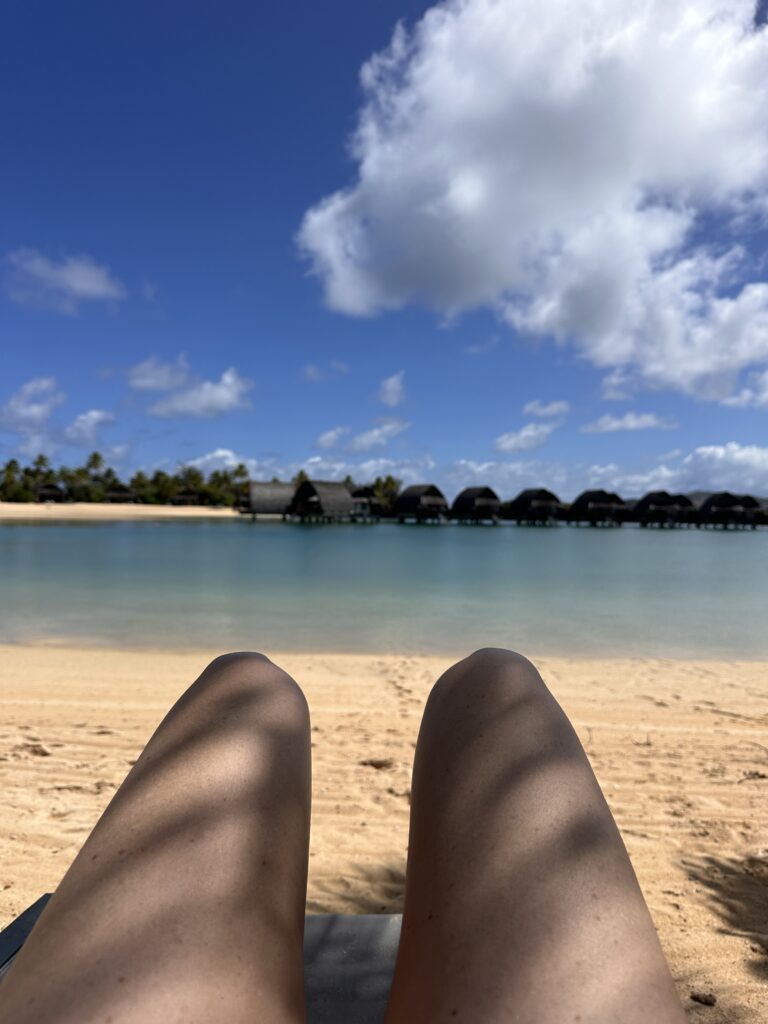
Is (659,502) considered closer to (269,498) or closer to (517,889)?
(269,498)

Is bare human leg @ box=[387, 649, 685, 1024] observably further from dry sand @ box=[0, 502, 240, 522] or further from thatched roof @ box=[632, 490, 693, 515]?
thatched roof @ box=[632, 490, 693, 515]

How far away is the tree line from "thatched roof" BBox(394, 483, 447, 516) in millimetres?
6700

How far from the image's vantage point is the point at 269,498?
55.9 metres

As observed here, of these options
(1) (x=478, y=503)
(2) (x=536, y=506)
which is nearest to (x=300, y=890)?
(1) (x=478, y=503)

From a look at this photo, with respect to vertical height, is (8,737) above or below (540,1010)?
below

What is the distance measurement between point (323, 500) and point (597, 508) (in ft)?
91.8

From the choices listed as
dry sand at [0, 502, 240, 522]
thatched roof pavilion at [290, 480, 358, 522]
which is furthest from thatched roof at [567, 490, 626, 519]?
dry sand at [0, 502, 240, 522]

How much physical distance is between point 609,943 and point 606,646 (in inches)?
317

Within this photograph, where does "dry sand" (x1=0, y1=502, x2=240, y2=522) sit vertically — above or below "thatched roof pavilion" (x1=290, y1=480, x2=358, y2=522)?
below

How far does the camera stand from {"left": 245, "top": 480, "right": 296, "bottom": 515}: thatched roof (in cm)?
5562

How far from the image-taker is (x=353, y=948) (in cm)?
137

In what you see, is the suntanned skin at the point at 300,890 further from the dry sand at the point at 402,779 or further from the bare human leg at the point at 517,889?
the dry sand at the point at 402,779

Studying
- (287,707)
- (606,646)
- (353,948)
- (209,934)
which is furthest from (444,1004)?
(606,646)

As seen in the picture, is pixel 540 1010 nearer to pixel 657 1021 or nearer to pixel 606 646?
pixel 657 1021
